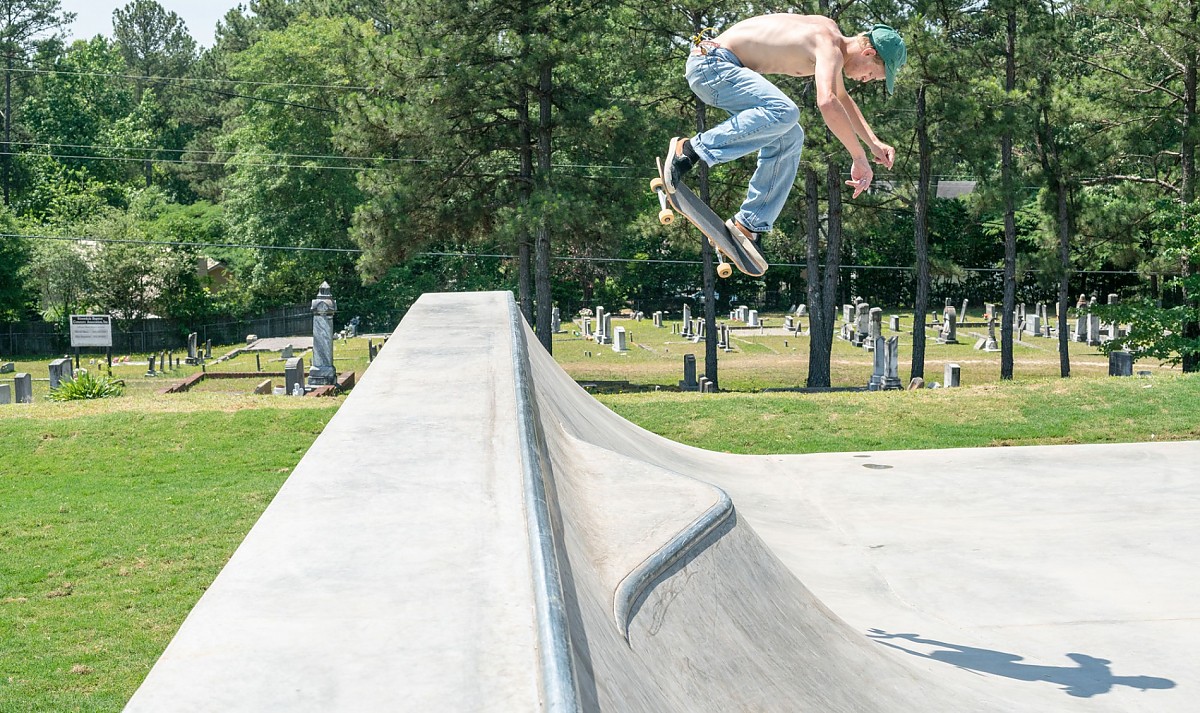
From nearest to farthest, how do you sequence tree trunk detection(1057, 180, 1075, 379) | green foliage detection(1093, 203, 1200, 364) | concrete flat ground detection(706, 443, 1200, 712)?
concrete flat ground detection(706, 443, 1200, 712), green foliage detection(1093, 203, 1200, 364), tree trunk detection(1057, 180, 1075, 379)

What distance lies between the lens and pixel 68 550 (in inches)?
354

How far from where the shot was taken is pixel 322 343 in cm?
2144

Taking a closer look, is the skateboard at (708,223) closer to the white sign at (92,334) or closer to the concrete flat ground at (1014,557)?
the concrete flat ground at (1014,557)

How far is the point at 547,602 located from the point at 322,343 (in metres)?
19.5

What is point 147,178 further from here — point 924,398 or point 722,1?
point 924,398

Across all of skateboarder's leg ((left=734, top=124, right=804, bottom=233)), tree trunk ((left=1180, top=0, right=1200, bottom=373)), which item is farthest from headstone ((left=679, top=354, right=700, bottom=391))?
skateboarder's leg ((left=734, top=124, right=804, bottom=233))

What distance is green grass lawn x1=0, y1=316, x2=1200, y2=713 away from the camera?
7.05 metres

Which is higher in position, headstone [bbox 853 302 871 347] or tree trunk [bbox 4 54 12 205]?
tree trunk [bbox 4 54 12 205]

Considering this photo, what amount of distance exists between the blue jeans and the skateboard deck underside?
0.84 ft

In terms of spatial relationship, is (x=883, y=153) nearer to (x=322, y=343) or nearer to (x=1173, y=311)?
(x=322, y=343)

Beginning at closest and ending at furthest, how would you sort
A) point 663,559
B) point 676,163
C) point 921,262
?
1. point 663,559
2. point 676,163
3. point 921,262

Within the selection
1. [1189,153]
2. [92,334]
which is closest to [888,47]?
[1189,153]

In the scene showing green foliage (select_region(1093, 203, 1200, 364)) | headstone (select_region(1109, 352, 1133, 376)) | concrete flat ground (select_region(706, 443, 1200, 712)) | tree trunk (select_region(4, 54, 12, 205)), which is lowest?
concrete flat ground (select_region(706, 443, 1200, 712))

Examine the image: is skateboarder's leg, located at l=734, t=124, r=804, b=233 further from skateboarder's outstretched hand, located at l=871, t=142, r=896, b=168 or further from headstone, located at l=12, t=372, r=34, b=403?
headstone, located at l=12, t=372, r=34, b=403
